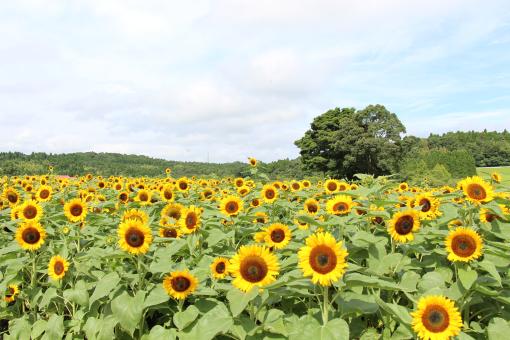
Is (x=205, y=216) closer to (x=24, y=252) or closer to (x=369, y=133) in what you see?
(x=24, y=252)

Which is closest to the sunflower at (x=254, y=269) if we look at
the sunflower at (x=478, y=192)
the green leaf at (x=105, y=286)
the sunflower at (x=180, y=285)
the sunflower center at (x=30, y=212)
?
the sunflower at (x=180, y=285)

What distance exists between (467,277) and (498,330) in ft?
1.40

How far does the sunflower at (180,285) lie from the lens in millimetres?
3365

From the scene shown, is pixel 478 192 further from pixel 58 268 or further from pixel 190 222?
pixel 58 268

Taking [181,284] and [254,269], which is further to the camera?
[181,284]

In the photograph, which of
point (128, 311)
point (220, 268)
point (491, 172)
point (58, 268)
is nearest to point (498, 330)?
point (220, 268)

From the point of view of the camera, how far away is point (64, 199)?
24.8ft

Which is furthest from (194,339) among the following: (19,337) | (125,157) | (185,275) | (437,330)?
(125,157)

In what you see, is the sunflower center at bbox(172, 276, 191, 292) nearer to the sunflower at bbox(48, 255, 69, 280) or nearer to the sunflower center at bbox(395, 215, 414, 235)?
the sunflower at bbox(48, 255, 69, 280)

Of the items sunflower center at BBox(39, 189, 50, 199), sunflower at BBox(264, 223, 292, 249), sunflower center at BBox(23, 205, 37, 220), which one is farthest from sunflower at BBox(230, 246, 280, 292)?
sunflower center at BBox(39, 189, 50, 199)

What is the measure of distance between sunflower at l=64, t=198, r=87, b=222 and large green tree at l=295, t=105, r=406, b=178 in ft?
163

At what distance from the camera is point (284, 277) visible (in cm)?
290

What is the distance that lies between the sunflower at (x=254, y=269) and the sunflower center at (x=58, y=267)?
7.48ft

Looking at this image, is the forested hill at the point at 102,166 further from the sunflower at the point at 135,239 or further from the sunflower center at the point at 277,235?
the sunflower at the point at 135,239
